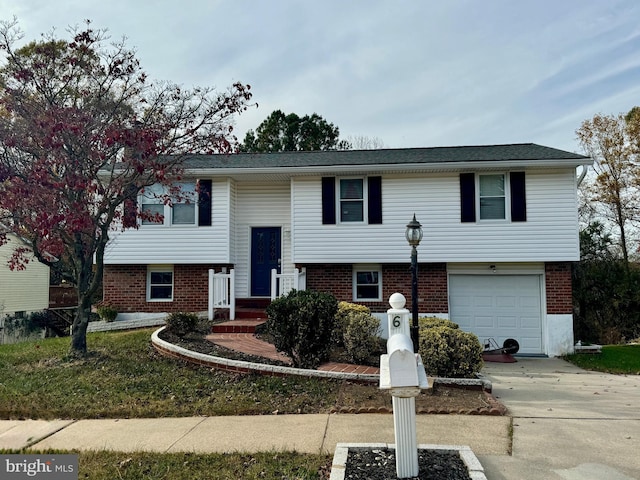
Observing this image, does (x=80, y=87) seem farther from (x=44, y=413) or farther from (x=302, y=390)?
(x=302, y=390)

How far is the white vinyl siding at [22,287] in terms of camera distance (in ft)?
66.5

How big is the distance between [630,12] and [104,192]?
1037cm

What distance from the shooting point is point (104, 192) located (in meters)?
7.37

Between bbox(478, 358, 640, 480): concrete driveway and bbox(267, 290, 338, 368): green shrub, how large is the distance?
2770 mm

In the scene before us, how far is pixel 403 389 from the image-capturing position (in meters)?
3.16

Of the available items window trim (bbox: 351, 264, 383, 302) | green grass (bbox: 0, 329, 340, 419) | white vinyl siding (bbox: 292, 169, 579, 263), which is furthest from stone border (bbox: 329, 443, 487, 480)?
window trim (bbox: 351, 264, 383, 302)

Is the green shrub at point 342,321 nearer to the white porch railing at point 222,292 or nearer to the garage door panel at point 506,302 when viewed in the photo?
the white porch railing at point 222,292

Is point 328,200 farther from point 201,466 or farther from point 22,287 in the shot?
point 22,287

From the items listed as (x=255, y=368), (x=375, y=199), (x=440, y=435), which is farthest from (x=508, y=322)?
(x=440, y=435)

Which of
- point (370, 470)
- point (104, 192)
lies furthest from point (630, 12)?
point (104, 192)

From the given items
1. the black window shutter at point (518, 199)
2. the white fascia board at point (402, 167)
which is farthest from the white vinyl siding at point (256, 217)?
the black window shutter at point (518, 199)

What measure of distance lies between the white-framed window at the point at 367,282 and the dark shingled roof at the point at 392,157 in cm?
296

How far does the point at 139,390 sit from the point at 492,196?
969cm

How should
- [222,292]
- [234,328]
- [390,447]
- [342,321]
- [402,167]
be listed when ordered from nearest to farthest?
[390,447]
[342,321]
[234,328]
[222,292]
[402,167]
